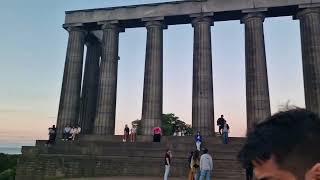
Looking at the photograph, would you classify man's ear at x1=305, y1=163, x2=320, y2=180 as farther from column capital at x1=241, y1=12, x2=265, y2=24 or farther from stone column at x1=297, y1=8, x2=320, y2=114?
column capital at x1=241, y1=12, x2=265, y2=24

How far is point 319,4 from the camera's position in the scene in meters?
39.7

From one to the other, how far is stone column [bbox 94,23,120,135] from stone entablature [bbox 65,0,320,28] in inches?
73.1

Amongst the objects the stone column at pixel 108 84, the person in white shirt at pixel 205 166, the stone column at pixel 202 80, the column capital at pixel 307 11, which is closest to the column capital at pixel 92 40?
the stone column at pixel 108 84

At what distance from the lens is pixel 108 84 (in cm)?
4378

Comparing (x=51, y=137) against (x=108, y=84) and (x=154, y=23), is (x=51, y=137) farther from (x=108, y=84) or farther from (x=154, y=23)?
(x=154, y=23)

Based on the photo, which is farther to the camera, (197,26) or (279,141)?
(197,26)

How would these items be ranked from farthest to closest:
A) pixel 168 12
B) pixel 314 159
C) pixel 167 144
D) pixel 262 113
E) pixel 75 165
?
pixel 168 12 → pixel 262 113 → pixel 167 144 → pixel 75 165 → pixel 314 159

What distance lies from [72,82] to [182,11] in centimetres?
1565

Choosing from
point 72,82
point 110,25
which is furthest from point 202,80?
point 72,82

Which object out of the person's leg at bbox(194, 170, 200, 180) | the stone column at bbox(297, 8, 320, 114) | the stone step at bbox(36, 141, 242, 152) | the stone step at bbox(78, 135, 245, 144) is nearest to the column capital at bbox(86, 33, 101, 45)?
the stone step at bbox(78, 135, 245, 144)

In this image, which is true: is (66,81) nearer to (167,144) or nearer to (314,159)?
(167,144)

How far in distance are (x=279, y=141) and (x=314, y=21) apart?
137ft

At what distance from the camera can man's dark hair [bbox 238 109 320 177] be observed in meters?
1.74

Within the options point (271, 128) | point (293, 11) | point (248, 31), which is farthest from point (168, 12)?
point (271, 128)
